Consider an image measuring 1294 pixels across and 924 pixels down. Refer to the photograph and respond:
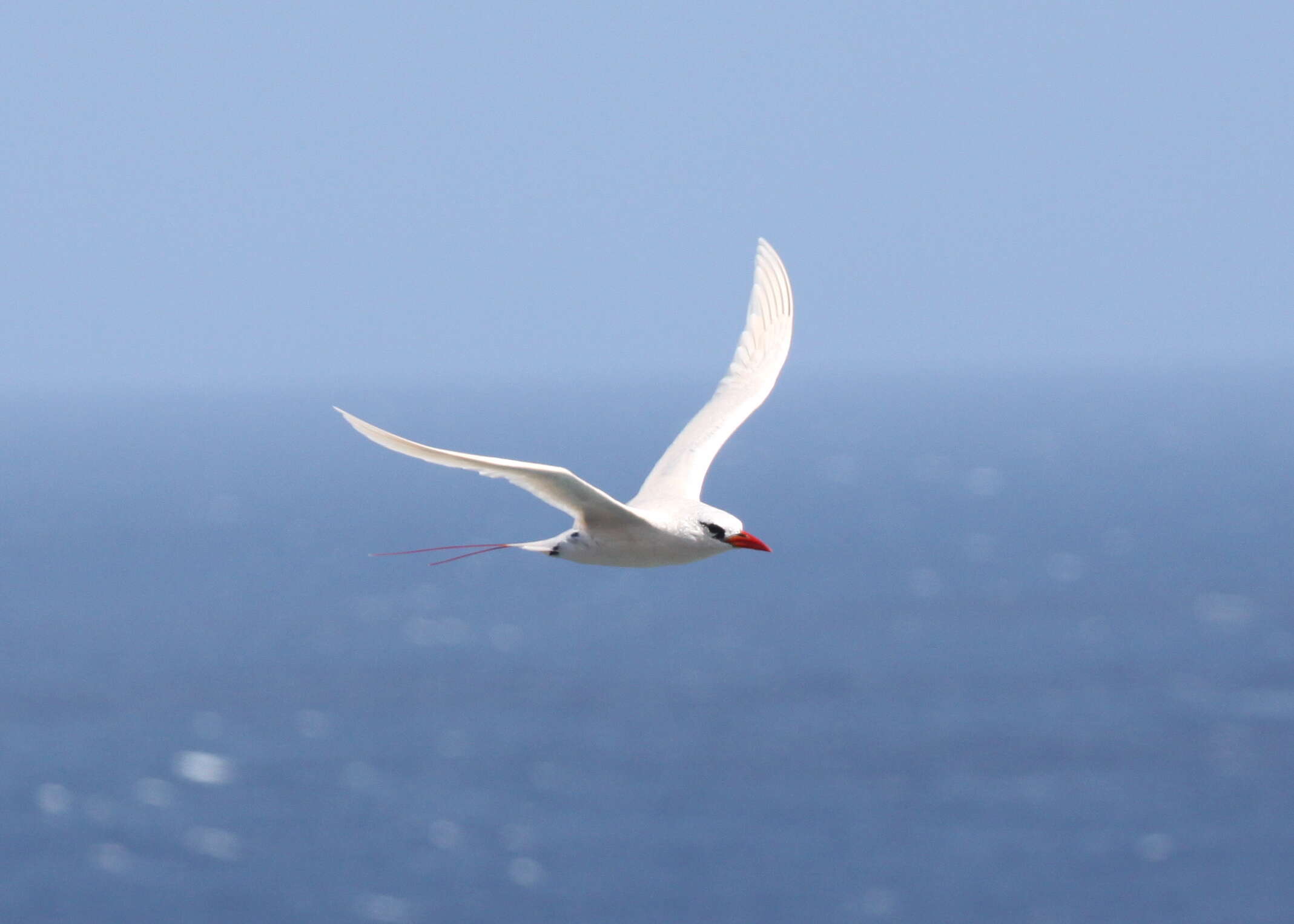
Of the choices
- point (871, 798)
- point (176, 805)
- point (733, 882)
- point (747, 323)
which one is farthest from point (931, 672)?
point (747, 323)

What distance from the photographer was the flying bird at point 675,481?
1302cm

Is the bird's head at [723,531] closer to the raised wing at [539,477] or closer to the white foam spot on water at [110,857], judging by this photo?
the raised wing at [539,477]

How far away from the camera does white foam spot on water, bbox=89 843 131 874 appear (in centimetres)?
9550

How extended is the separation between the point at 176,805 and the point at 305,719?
16.7m

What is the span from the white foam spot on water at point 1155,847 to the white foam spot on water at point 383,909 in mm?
44775

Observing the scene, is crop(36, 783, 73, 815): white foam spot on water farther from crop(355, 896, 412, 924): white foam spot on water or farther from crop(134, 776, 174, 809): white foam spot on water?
crop(355, 896, 412, 924): white foam spot on water

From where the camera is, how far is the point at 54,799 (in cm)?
10550

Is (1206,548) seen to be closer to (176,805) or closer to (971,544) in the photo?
(971,544)

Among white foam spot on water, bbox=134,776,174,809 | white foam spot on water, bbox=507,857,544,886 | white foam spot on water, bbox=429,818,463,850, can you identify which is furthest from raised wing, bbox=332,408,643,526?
white foam spot on water, bbox=134,776,174,809

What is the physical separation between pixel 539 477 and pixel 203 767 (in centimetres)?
10730

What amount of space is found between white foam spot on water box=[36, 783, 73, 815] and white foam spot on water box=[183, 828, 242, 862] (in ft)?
29.1

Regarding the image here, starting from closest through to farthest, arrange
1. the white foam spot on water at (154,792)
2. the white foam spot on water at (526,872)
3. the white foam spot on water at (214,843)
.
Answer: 1. the white foam spot on water at (526,872)
2. the white foam spot on water at (214,843)
3. the white foam spot on water at (154,792)

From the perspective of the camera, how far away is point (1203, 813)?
338 ft

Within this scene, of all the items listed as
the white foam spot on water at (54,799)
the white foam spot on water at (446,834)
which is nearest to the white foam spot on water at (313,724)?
the white foam spot on water at (54,799)
